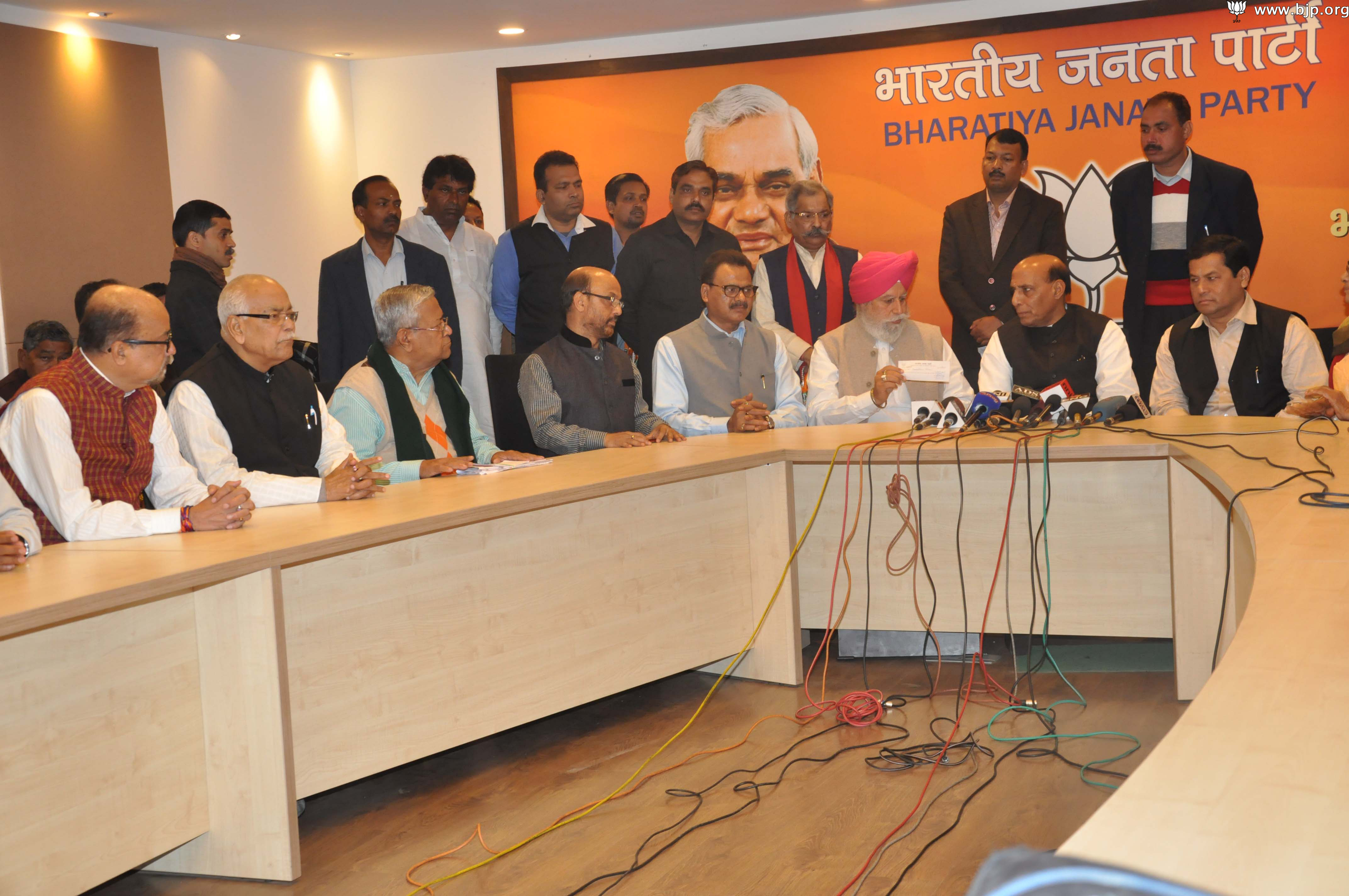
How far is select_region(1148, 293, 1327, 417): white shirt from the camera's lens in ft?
13.9

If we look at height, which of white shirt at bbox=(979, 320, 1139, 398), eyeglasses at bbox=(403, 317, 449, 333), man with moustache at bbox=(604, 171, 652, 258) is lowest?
white shirt at bbox=(979, 320, 1139, 398)

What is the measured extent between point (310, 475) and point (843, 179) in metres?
4.22

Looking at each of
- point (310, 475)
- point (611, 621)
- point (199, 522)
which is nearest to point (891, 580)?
point (611, 621)

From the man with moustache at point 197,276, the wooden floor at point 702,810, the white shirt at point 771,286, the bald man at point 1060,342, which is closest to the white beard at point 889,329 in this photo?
the bald man at point 1060,342

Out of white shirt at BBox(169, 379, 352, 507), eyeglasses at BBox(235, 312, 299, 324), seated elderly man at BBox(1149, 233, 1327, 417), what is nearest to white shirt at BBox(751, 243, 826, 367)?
seated elderly man at BBox(1149, 233, 1327, 417)

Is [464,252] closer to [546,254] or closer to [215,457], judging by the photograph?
[546,254]

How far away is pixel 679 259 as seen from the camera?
17.8 ft

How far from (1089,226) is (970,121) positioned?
2.89 feet

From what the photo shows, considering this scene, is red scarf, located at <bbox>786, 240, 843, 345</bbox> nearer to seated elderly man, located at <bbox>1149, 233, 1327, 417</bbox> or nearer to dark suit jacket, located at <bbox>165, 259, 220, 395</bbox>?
seated elderly man, located at <bbox>1149, 233, 1327, 417</bbox>

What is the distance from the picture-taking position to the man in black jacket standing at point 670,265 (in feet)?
17.8

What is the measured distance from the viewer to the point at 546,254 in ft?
18.1

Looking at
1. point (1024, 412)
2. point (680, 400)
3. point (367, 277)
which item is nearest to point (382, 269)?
point (367, 277)

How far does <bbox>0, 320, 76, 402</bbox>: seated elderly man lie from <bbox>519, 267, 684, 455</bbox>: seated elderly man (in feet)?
7.82

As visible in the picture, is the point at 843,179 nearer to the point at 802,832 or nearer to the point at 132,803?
the point at 802,832
